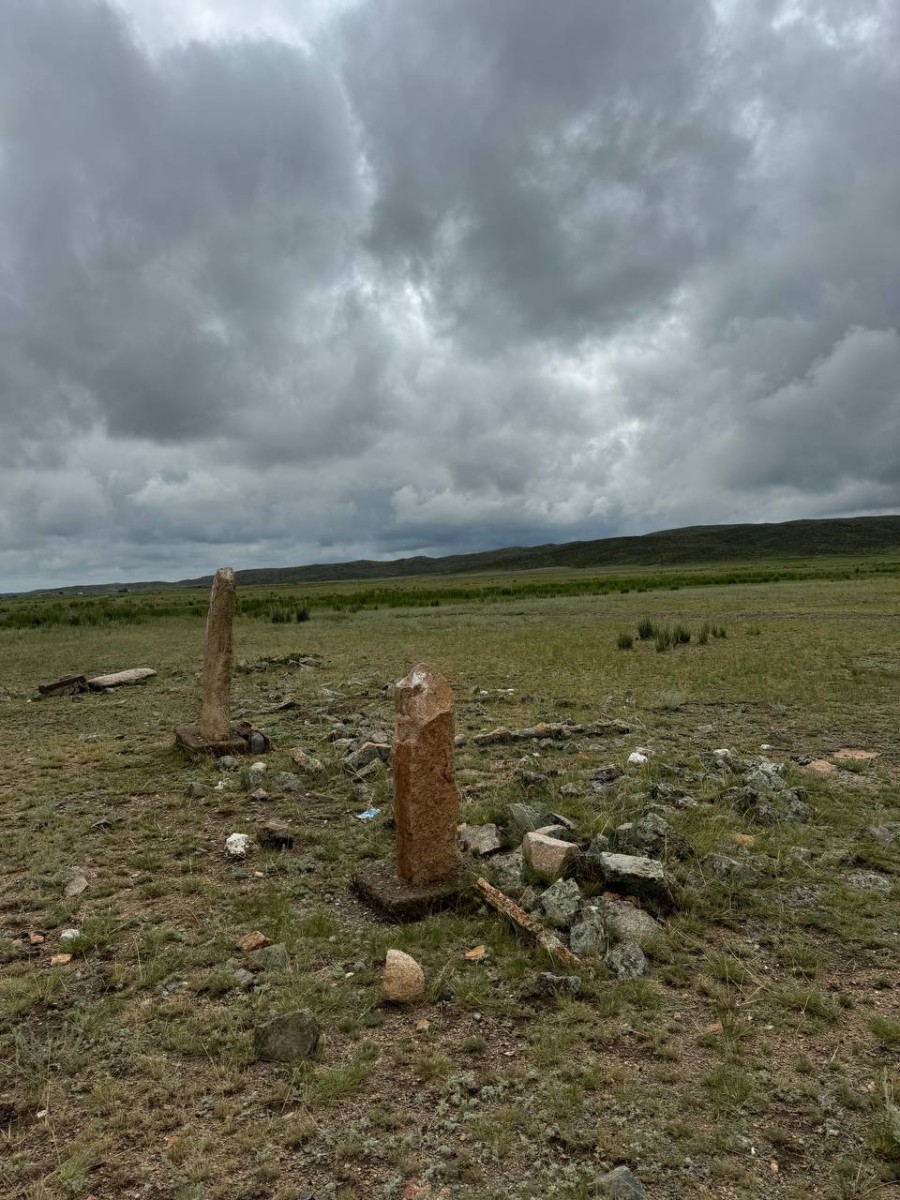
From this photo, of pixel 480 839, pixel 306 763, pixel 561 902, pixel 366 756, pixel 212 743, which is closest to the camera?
pixel 561 902

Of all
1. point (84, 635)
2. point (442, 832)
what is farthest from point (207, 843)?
point (84, 635)

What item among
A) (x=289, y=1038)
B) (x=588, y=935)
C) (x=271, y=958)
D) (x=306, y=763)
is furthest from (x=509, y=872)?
(x=306, y=763)

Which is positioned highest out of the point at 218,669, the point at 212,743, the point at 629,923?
the point at 218,669

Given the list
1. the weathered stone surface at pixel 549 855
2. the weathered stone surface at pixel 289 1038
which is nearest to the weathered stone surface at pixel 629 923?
the weathered stone surface at pixel 549 855

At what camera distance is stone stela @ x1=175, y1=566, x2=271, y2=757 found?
9.19 metres

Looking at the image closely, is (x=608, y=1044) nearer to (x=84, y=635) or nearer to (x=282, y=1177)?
(x=282, y=1177)

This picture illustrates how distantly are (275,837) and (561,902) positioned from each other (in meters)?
2.72

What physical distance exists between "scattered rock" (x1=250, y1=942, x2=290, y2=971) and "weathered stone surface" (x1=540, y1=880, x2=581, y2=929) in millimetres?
1690

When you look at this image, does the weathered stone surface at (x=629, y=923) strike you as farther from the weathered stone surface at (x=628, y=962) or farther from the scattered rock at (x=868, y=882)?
the scattered rock at (x=868, y=882)

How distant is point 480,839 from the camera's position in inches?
240

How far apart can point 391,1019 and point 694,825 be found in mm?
3387

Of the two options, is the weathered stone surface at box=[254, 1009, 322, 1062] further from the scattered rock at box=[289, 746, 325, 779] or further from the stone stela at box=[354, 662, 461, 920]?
the scattered rock at box=[289, 746, 325, 779]

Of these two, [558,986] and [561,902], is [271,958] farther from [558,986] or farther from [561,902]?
[561,902]

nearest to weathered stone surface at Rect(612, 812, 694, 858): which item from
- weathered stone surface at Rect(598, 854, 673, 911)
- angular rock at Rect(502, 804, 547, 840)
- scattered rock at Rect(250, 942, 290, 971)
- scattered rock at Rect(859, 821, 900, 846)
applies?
weathered stone surface at Rect(598, 854, 673, 911)
